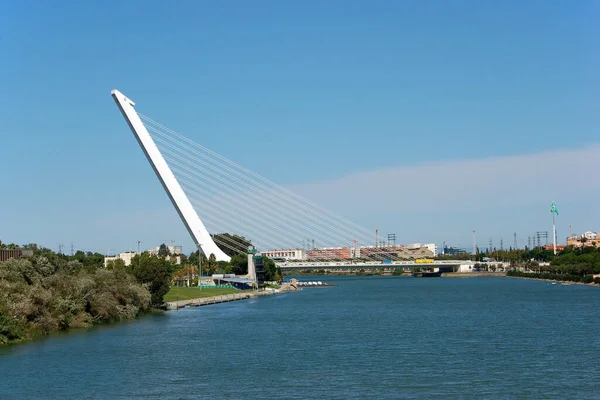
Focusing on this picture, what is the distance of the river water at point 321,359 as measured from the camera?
17766 millimetres

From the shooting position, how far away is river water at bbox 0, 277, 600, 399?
1777cm

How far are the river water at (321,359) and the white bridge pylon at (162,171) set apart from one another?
25027 mm

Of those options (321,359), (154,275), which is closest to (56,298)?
(154,275)

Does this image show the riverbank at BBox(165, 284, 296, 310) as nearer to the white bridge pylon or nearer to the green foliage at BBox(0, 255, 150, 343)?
the green foliage at BBox(0, 255, 150, 343)

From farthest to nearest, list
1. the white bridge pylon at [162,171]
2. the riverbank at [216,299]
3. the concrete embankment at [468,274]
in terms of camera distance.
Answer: the concrete embankment at [468,274], the white bridge pylon at [162,171], the riverbank at [216,299]

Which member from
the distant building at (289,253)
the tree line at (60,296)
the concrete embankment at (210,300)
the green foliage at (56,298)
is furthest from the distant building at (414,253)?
the green foliage at (56,298)

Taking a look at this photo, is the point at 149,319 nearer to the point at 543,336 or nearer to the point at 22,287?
the point at 22,287

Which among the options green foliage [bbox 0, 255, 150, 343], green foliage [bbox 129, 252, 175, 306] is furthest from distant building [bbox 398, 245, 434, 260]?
green foliage [bbox 0, 255, 150, 343]

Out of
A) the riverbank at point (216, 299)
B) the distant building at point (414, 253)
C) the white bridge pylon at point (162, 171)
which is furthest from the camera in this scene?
the distant building at point (414, 253)

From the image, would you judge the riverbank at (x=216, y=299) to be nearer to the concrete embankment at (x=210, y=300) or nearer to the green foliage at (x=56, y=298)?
the concrete embankment at (x=210, y=300)

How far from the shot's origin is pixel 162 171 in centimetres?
6097

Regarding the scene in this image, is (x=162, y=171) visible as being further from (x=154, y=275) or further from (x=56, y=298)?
(x=56, y=298)

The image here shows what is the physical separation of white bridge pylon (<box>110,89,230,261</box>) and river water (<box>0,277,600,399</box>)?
2503cm

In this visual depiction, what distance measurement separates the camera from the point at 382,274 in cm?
13150
